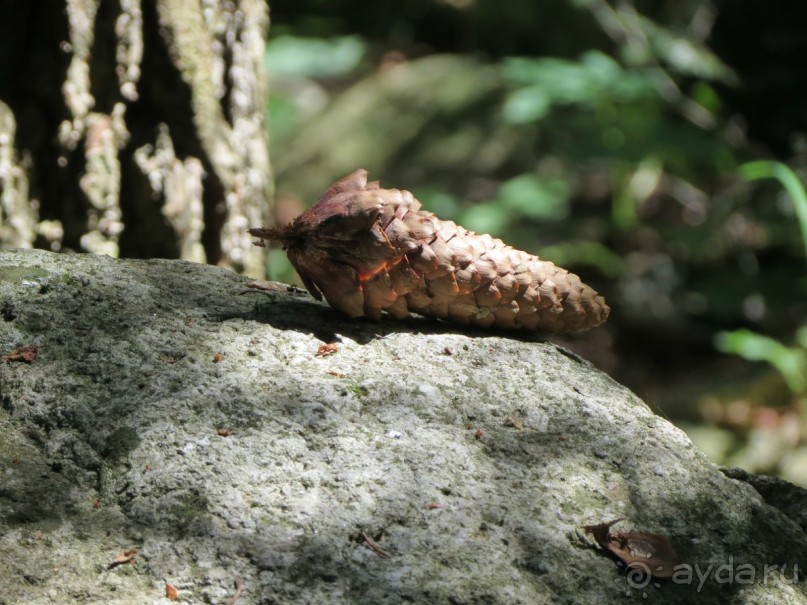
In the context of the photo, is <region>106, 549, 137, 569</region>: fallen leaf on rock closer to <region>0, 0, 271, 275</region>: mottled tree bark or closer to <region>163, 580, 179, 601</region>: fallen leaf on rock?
Result: <region>163, 580, 179, 601</region>: fallen leaf on rock

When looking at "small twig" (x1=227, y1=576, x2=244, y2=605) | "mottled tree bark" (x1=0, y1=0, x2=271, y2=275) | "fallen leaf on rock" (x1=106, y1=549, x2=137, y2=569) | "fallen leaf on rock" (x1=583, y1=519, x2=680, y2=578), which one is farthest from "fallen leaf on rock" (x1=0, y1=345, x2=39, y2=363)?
"mottled tree bark" (x1=0, y1=0, x2=271, y2=275)

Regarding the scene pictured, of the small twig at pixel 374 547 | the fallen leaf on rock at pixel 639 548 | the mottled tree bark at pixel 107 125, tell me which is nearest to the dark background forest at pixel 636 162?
the mottled tree bark at pixel 107 125

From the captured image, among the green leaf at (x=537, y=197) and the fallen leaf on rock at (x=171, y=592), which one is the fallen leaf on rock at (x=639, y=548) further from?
the green leaf at (x=537, y=197)

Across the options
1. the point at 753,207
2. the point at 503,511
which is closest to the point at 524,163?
the point at 753,207

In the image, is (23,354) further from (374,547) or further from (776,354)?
(776,354)

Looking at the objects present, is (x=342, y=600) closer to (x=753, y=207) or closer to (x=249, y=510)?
(x=249, y=510)

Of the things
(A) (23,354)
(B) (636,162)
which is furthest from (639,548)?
(B) (636,162)
